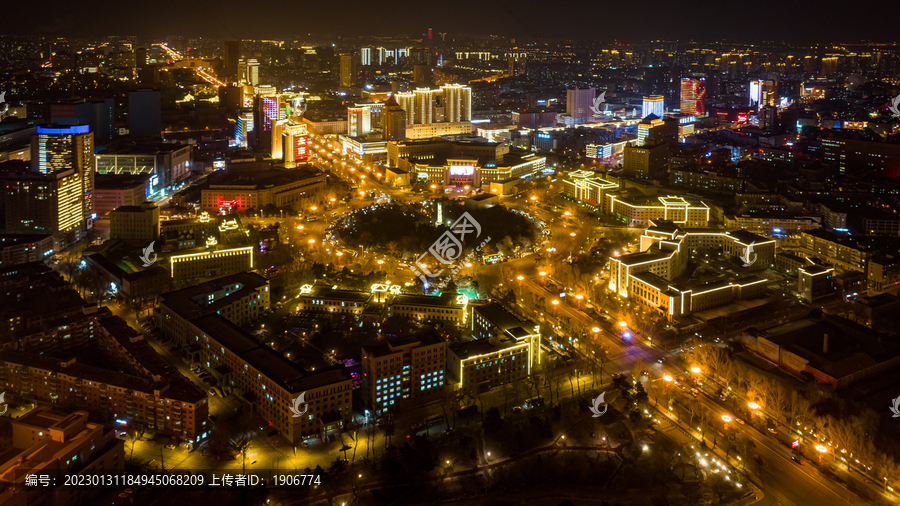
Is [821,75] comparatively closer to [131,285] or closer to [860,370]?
[860,370]

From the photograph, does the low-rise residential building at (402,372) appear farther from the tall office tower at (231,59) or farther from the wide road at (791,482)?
the tall office tower at (231,59)

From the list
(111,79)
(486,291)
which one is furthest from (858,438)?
(111,79)

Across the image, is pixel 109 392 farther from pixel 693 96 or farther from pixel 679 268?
pixel 693 96

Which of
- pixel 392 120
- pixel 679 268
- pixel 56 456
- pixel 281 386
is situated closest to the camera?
pixel 56 456

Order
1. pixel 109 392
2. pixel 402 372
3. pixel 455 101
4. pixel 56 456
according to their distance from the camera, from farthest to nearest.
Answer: pixel 455 101
pixel 402 372
pixel 109 392
pixel 56 456

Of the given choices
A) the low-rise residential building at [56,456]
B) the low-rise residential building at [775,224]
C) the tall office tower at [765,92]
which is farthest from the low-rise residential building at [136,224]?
the tall office tower at [765,92]

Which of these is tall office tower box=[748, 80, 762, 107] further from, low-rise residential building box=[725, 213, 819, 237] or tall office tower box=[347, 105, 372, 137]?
low-rise residential building box=[725, 213, 819, 237]

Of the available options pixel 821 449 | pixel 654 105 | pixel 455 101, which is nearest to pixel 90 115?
pixel 455 101
